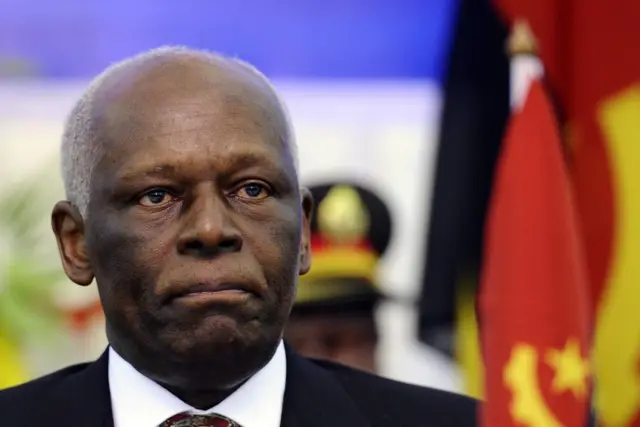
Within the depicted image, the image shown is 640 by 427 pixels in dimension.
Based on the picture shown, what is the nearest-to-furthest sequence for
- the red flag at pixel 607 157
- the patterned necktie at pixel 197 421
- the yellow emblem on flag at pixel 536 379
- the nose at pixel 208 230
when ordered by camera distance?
the nose at pixel 208 230, the patterned necktie at pixel 197 421, the yellow emblem on flag at pixel 536 379, the red flag at pixel 607 157

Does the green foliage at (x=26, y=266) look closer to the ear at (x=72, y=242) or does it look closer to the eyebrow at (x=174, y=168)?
the ear at (x=72, y=242)

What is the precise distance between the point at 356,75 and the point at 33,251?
951 millimetres

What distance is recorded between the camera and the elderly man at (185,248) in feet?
4.31

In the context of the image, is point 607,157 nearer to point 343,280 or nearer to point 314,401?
point 343,280

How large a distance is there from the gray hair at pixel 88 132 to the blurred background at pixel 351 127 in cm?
129

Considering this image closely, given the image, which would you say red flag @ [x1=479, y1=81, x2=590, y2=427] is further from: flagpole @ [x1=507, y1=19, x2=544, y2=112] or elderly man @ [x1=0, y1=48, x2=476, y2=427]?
elderly man @ [x1=0, y1=48, x2=476, y2=427]

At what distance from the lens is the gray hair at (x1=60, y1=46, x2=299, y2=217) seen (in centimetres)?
143

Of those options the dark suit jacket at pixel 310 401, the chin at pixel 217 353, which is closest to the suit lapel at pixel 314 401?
the dark suit jacket at pixel 310 401

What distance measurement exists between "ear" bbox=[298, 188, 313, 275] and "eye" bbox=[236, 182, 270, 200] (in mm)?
115

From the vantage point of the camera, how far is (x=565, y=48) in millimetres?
2859

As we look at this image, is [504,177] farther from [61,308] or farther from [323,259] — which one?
[61,308]

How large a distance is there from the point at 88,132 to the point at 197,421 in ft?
1.31

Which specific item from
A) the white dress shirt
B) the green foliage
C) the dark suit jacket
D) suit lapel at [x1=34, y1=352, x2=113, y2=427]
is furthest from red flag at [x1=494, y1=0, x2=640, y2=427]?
suit lapel at [x1=34, y1=352, x2=113, y2=427]

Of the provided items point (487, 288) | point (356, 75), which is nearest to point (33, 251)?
point (356, 75)
